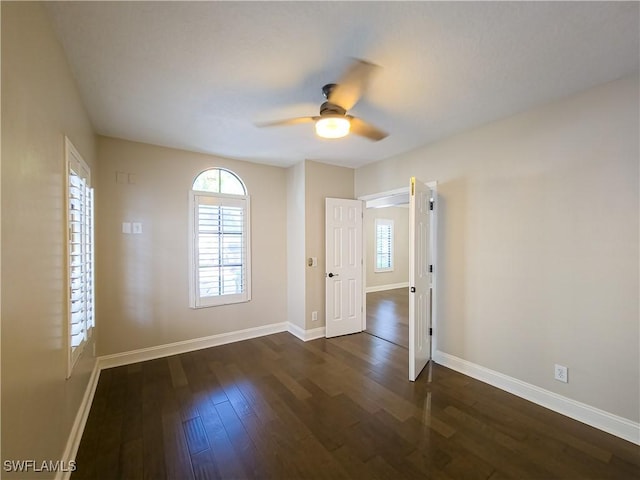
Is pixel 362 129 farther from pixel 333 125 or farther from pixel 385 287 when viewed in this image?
pixel 385 287

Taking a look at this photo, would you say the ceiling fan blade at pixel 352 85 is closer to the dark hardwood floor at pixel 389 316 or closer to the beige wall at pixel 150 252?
the beige wall at pixel 150 252

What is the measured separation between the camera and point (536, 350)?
2.44 m

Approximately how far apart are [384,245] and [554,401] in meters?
5.63

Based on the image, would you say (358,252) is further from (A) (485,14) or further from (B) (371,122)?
(A) (485,14)

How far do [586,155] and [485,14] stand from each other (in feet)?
5.02

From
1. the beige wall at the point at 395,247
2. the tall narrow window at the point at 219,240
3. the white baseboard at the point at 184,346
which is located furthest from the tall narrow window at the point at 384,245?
the tall narrow window at the point at 219,240

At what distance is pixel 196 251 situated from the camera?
3.63m

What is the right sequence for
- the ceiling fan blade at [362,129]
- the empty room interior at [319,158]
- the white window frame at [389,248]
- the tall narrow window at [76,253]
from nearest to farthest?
the empty room interior at [319,158] → the tall narrow window at [76,253] → the ceiling fan blade at [362,129] → the white window frame at [389,248]

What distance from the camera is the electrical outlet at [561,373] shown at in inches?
89.1

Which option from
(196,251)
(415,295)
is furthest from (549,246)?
(196,251)

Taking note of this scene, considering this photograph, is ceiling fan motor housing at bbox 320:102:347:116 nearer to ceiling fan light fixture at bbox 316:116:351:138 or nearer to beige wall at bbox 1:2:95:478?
ceiling fan light fixture at bbox 316:116:351:138

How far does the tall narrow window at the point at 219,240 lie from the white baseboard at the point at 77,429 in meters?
1.27

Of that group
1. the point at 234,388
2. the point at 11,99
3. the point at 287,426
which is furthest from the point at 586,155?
the point at 234,388

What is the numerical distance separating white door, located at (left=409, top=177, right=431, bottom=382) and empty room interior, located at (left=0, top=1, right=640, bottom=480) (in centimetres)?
3
